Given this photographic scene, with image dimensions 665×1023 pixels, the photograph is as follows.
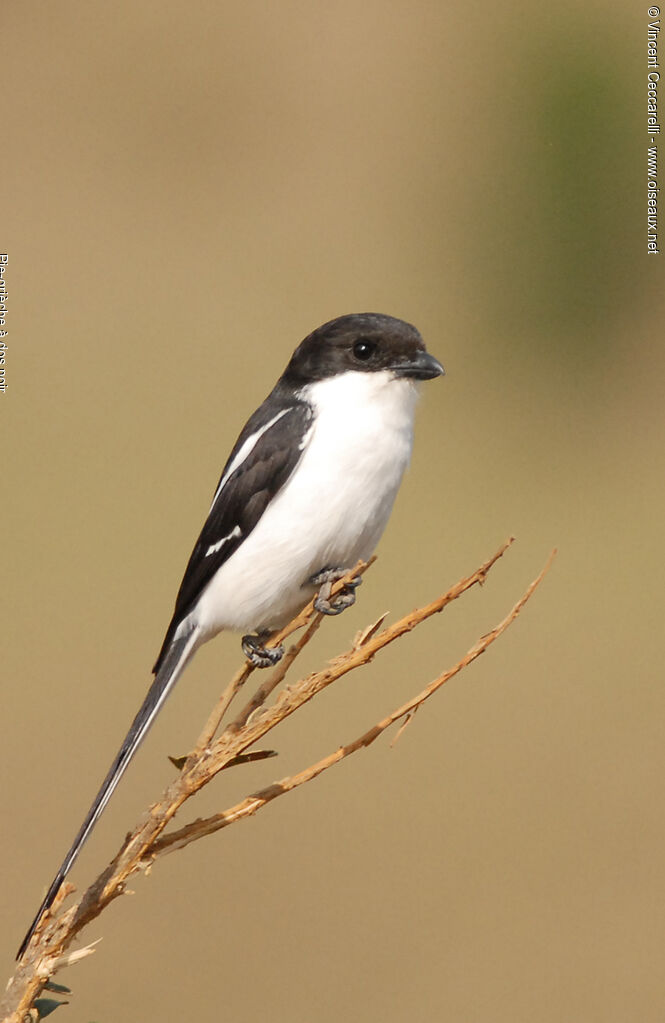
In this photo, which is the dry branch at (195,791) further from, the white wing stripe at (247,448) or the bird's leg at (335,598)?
the white wing stripe at (247,448)

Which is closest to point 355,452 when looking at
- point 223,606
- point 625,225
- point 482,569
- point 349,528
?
point 349,528

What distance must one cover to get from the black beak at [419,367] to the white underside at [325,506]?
0.02 meters

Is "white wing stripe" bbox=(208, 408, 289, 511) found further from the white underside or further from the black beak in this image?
the black beak

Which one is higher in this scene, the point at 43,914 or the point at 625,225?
the point at 625,225

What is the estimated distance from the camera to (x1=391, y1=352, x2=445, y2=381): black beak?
2188 millimetres

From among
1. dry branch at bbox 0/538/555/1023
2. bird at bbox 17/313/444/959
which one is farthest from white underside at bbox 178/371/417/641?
dry branch at bbox 0/538/555/1023

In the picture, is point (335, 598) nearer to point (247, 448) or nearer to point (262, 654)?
point (262, 654)

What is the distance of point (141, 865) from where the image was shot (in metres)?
1.17

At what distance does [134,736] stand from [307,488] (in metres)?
0.55

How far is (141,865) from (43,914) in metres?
0.11

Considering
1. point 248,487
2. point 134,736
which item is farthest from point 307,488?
point 134,736

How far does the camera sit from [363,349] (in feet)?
7.31

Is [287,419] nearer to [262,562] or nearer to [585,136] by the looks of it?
[262,562]

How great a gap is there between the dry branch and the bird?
63cm
